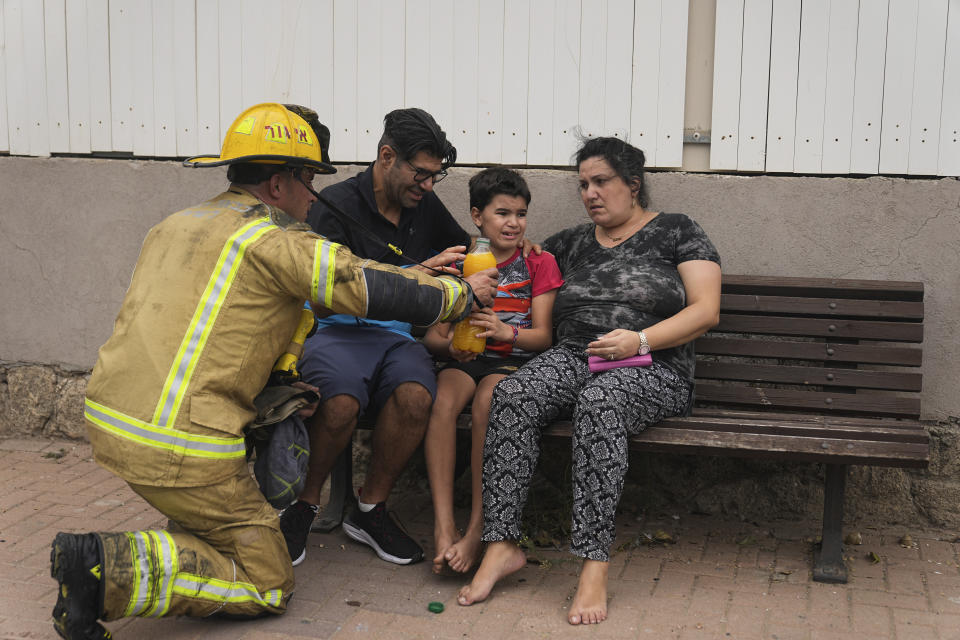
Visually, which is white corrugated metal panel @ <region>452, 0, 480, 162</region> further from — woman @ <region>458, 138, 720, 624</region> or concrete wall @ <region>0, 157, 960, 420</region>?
woman @ <region>458, 138, 720, 624</region>

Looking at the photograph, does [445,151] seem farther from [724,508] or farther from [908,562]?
[908,562]

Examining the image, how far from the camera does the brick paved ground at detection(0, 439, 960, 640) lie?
3090 mm

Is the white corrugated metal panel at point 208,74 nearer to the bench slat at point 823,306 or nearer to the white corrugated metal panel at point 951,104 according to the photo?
the bench slat at point 823,306

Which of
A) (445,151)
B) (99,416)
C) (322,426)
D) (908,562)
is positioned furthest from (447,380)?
(908,562)

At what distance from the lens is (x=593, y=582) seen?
10.5 ft

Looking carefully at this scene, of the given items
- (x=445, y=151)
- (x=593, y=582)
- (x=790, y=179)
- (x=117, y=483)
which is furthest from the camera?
(x=117, y=483)

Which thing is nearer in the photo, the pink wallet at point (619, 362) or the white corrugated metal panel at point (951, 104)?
the pink wallet at point (619, 362)

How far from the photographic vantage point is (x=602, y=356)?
3580mm

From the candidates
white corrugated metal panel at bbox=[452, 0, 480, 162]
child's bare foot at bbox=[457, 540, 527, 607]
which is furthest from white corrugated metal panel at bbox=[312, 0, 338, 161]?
child's bare foot at bbox=[457, 540, 527, 607]

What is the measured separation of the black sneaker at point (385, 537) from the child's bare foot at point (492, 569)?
1.18ft

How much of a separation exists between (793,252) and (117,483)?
332 cm

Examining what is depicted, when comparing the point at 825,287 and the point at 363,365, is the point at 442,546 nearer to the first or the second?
the point at 363,365

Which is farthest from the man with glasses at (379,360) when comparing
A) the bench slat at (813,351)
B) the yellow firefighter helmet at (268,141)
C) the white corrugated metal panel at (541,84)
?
the bench slat at (813,351)

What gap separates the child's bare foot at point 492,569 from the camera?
Result: 3.28 meters
